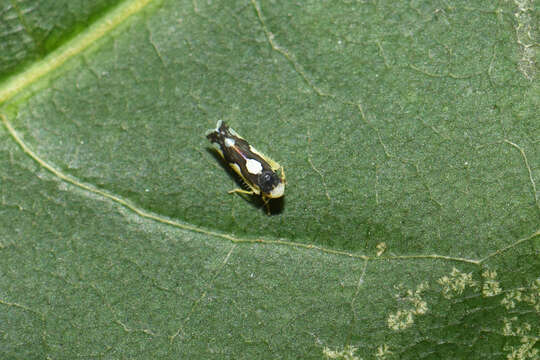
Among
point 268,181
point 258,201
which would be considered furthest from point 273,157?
point 258,201

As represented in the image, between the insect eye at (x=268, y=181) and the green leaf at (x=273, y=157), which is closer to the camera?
the green leaf at (x=273, y=157)

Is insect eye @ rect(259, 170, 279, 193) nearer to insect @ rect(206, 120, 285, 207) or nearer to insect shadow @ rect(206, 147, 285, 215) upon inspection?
insect @ rect(206, 120, 285, 207)

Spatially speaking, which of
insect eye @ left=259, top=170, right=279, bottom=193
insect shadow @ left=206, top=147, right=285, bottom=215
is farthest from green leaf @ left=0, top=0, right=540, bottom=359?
insect eye @ left=259, top=170, right=279, bottom=193

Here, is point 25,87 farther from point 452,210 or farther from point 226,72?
point 452,210

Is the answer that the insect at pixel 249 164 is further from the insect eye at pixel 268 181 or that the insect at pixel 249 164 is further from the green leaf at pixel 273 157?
the green leaf at pixel 273 157

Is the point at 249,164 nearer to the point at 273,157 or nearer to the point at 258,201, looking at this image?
the point at 273,157

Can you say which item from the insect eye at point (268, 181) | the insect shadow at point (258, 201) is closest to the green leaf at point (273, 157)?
the insect shadow at point (258, 201)
